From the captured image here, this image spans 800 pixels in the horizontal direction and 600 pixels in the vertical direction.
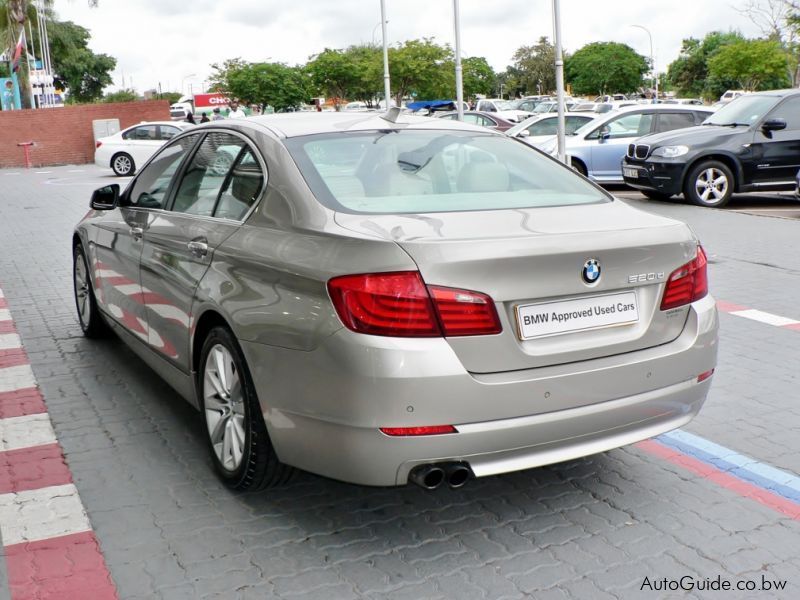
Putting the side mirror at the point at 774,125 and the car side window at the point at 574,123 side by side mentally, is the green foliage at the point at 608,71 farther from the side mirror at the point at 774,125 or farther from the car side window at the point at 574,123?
the side mirror at the point at 774,125

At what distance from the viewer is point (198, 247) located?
13.4 feet

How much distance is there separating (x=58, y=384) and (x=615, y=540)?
3635 mm

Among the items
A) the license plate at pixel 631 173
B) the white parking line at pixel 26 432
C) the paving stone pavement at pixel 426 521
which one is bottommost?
the paving stone pavement at pixel 426 521

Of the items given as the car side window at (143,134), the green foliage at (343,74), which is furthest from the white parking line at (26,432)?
the green foliage at (343,74)

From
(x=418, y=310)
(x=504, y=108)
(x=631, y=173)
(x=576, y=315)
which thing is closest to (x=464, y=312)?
(x=418, y=310)

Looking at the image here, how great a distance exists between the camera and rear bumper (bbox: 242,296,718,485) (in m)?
3.06

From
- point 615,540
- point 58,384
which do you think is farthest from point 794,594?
point 58,384

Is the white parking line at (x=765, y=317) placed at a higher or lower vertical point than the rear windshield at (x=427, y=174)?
lower

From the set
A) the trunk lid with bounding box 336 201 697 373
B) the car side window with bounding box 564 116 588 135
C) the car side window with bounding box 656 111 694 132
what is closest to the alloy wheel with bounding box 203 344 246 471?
the trunk lid with bounding box 336 201 697 373

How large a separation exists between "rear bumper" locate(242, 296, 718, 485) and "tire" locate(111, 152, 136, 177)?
23316mm

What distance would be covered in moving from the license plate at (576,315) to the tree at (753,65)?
69.7 m

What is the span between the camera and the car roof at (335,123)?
4162 millimetres

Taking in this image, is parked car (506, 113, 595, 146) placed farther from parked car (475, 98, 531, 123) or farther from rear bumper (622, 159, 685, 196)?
parked car (475, 98, 531, 123)

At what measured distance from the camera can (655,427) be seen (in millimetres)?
3582
